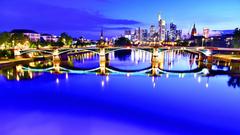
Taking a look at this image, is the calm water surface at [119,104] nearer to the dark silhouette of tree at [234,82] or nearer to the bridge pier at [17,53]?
the dark silhouette of tree at [234,82]

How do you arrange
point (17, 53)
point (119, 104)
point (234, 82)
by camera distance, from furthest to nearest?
point (17, 53) < point (234, 82) < point (119, 104)

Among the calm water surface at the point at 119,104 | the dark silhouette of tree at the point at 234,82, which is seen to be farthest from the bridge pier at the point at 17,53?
the dark silhouette of tree at the point at 234,82

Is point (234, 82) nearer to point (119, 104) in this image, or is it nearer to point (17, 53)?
point (119, 104)

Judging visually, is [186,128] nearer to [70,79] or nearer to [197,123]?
[197,123]

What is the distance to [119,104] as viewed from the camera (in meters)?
20.1

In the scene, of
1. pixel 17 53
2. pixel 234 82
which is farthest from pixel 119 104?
pixel 17 53

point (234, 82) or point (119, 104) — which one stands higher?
point (234, 82)

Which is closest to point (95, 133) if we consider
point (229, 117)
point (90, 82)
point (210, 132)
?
point (210, 132)

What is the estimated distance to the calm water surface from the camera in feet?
49.0

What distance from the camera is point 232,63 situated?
43.7m

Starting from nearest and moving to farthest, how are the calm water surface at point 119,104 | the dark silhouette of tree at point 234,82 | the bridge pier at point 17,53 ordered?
the calm water surface at point 119,104 < the dark silhouette of tree at point 234,82 < the bridge pier at point 17,53

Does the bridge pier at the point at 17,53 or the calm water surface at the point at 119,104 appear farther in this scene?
the bridge pier at the point at 17,53

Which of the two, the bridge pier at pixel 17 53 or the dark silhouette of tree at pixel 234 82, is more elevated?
the bridge pier at pixel 17 53

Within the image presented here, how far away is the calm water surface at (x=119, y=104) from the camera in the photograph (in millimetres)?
14922
